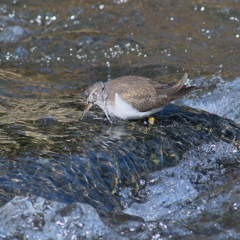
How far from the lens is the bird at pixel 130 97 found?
581cm

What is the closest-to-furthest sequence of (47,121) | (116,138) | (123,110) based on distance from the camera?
1. (116,138)
2. (123,110)
3. (47,121)

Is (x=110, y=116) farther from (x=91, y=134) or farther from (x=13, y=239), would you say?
(x=13, y=239)

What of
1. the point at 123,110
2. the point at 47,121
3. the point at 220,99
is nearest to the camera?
the point at 123,110

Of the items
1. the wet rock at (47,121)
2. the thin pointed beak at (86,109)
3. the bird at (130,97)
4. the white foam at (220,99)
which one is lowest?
the white foam at (220,99)

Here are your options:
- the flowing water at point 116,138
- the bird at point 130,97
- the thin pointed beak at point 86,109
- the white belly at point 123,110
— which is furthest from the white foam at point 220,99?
the thin pointed beak at point 86,109

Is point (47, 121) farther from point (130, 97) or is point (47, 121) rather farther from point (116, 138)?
point (130, 97)

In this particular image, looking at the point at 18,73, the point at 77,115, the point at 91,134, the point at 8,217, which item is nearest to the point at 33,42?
the point at 18,73

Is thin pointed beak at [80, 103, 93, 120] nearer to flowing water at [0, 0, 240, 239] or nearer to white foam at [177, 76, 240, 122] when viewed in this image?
flowing water at [0, 0, 240, 239]

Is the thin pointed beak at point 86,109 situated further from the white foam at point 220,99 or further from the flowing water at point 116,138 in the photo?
the white foam at point 220,99

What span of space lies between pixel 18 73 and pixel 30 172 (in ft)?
13.7

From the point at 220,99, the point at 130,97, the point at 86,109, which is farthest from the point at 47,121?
the point at 220,99

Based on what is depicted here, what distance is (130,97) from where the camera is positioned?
581 centimetres

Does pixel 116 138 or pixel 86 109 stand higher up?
pixel 86 109

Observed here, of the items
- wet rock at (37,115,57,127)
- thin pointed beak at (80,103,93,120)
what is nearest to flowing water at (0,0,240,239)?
wet rock at (37,115,57,127)
